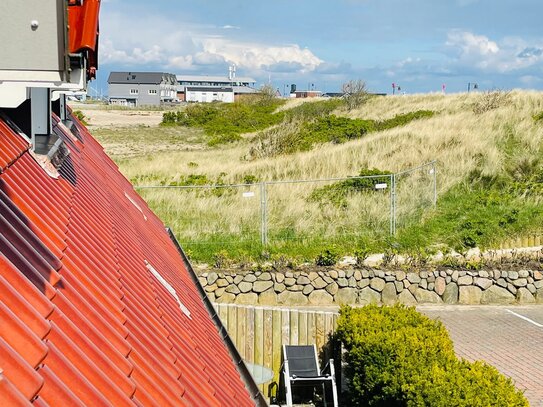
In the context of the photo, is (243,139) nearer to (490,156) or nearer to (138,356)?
(490,156)

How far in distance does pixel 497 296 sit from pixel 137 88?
→ 126195 millimetres

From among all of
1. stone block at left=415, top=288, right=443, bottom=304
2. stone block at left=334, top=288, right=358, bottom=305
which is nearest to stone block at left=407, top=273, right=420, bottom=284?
stone block at left=415, top=288, right=443, bottom=304

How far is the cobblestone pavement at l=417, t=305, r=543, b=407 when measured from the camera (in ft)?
36.8

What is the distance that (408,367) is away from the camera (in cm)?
813

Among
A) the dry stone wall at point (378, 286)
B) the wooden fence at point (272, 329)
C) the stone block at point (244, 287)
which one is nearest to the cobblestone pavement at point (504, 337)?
the dry stone wall at point (378, 286)

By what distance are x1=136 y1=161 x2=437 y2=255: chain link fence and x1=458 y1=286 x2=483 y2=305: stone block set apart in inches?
109

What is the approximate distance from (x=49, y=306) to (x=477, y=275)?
14.1m

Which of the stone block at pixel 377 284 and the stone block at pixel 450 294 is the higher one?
the stone block at pixel 377 284

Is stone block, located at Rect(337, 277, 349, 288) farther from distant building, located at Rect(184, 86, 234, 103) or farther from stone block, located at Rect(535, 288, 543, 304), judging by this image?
distant building, located at Rect(184, 86, 234, 103)

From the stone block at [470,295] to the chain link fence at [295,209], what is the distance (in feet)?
9.07

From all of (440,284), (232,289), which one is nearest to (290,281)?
(232,289)

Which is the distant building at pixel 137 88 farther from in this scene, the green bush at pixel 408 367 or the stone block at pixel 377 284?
the green bush at pixel 408 367

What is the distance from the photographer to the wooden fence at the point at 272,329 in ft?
37.5

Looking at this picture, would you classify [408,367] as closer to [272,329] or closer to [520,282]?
[272,329]
